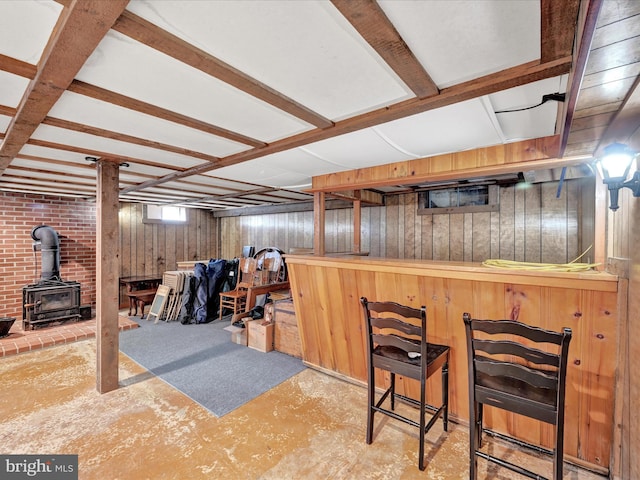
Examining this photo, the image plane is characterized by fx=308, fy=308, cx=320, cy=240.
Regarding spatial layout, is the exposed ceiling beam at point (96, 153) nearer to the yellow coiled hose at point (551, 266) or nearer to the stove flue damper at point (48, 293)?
the yellow coiled hose at point (551, 266)

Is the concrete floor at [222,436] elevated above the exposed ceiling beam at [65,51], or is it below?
below

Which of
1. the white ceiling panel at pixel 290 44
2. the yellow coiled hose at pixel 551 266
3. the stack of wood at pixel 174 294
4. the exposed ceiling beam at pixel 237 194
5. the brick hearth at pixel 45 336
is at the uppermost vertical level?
the white ceiling panel at pixel 290 44

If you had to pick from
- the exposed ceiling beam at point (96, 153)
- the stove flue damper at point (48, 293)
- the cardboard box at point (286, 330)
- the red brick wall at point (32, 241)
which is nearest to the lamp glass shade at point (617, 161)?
the exposed ceiling beam at point (96, 153)

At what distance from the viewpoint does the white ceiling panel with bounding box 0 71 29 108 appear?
133 centimetres

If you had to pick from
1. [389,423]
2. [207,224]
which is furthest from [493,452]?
[207,224]

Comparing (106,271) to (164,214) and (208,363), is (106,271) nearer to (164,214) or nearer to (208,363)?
(208,363)

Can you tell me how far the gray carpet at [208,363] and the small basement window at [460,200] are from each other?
95.6 inches

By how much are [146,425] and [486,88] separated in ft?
9.48

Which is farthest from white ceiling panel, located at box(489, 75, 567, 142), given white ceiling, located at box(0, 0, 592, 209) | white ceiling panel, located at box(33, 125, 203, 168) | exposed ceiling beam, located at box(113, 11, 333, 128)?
white ceiling panel, located at box(33, 125, 203, 168)

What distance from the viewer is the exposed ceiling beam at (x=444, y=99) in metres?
1.16

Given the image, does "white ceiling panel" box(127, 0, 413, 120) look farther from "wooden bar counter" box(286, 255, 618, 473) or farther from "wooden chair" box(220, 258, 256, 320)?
"wooden chair" box(220, 258, 256, 320)

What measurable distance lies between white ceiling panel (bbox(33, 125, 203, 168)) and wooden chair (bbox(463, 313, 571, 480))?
2.43 m

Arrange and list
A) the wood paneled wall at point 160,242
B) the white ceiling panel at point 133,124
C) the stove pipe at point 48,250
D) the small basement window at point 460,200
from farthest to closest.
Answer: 1. the wood paneled wall at point 160,242
2. the stove pipe at point 48,250
3. the small basement window at point 460,200
4. the white ceiling panel at point 133,124

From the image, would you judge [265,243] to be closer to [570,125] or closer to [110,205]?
[110,205]
